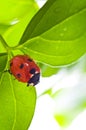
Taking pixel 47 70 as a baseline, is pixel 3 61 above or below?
above

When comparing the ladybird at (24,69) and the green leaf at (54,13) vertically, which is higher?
the green leaf at (54,13)

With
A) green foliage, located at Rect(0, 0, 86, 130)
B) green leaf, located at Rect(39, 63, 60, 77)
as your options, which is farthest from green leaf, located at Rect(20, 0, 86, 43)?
green leaf, located at Rect(39, 63, 60, 77)

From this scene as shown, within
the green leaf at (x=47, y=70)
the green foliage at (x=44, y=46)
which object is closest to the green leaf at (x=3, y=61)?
the green foliage at (x=44, y=46)

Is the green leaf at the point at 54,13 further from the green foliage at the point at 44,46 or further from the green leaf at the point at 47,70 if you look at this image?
the green leaf at the point at 47,70

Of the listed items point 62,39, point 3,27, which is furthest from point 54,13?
point 3,27

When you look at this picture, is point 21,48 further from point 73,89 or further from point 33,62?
point 73,89

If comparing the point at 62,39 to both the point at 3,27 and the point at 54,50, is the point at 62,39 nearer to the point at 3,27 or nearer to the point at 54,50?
the point at 54,50

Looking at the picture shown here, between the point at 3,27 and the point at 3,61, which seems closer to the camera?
the point at 3,61
